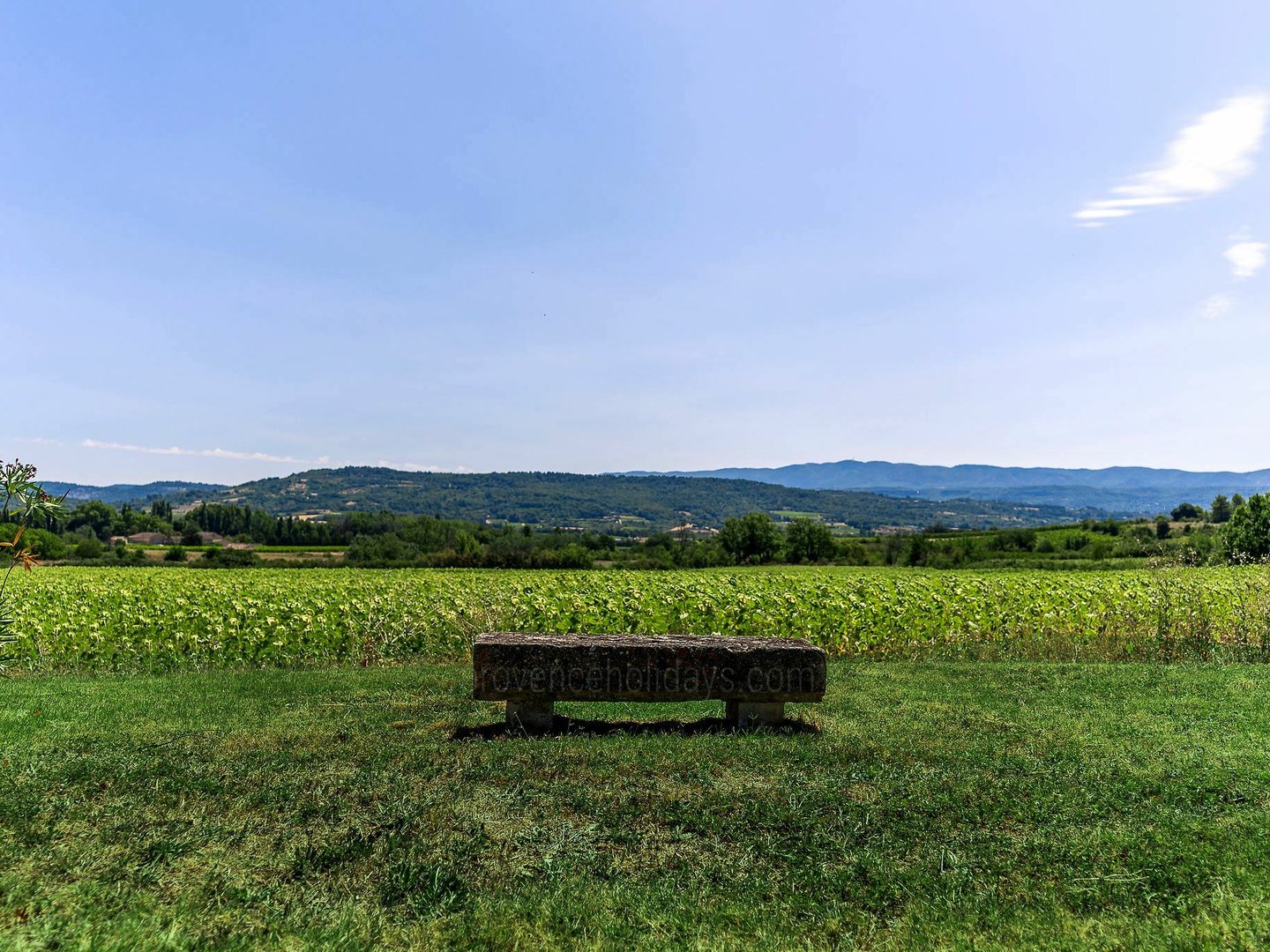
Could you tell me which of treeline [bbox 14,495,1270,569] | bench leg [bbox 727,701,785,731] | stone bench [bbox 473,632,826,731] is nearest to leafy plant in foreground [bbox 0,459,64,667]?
stone bench [bbox 473,632,826,731]

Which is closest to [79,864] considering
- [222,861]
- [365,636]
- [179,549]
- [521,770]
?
[222,861]

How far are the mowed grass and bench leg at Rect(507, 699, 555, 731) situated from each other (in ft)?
1.30

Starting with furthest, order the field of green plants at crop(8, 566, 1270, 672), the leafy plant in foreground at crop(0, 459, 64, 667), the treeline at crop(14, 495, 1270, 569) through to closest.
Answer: the treeline at crop(14, 495, 1270, 569)
the field of green plants at crop(8, 566, 1270, 672)
the leafy plant in foreground at crop(0, 459, 64, 667)

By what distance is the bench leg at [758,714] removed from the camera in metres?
8.11

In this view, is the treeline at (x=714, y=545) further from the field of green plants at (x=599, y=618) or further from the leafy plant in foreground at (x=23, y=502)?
the leafy plant in foreground at (x=23, y=502)

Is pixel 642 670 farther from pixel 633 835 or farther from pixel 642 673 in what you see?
pixel 633 835

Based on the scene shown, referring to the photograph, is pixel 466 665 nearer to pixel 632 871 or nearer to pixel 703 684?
pixel 703 684

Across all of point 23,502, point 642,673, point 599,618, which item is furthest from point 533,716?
point 599,618

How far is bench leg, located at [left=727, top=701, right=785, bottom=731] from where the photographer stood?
8109mm

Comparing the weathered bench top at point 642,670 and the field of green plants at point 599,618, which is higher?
the weathered bench top at point 642,670

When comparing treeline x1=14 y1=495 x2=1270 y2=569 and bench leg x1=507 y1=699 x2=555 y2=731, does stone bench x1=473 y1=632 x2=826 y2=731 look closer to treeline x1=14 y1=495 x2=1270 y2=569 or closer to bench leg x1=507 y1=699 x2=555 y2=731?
bench leg x1=507 y1=699 x2=555 y2=731

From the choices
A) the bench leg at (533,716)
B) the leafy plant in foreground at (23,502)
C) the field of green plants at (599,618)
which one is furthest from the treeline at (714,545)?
the leafy plant in foreground at (23,502)

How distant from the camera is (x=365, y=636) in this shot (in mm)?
15227

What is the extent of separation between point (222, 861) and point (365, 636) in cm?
1131
